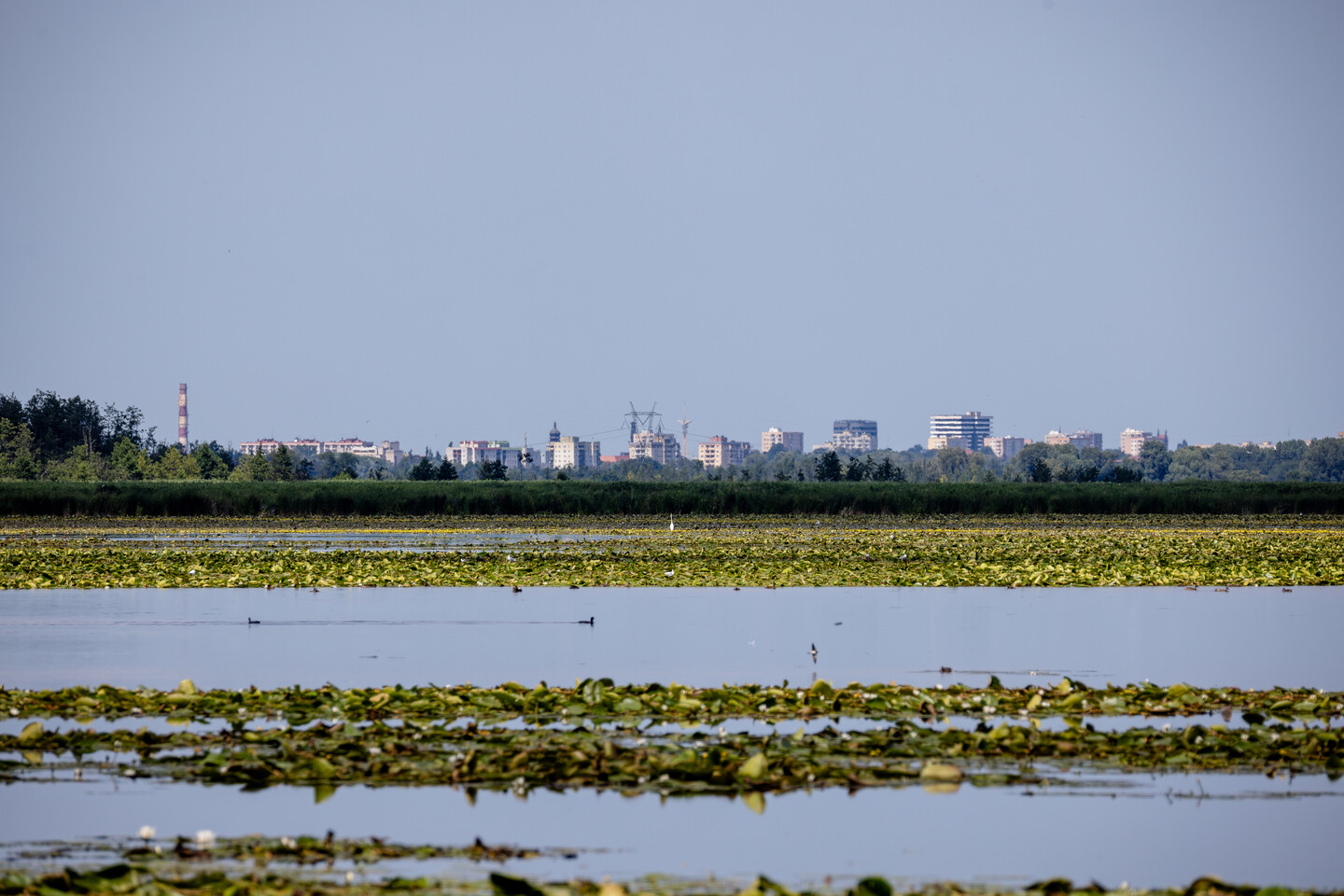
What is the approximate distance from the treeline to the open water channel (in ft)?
170

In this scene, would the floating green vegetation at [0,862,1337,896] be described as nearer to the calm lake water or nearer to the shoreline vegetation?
the shoreline vegetation

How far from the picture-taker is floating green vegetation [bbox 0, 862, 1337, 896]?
24.0 feet

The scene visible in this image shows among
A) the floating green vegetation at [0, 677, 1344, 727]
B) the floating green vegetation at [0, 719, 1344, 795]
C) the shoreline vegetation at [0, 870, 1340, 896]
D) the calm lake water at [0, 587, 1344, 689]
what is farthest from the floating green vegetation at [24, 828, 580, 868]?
the calm lake water at [0, 587, 1344, 689]

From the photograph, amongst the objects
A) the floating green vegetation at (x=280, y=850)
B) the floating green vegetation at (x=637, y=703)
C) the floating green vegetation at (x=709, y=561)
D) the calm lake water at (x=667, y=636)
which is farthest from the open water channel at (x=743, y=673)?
the floating green vegetation at (x=709, y=561)

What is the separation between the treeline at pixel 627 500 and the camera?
7838 cm

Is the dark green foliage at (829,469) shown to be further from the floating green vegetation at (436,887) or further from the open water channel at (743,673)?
the floating green vegetation at (436,887)

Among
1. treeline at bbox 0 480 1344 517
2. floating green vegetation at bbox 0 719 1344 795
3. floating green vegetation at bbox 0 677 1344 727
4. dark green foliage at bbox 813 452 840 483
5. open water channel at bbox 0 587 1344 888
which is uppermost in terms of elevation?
dark green foliage at bbox 813 452 840 483

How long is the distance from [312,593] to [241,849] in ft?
61.1

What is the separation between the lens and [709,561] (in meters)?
34.3

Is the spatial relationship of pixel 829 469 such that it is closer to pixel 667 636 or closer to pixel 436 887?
pixel 667 636

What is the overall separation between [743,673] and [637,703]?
10.7ft

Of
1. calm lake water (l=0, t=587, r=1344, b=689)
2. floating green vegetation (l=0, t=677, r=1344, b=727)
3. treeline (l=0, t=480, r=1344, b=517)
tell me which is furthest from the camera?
treeline (l=0, t=480, r=1344, b=517)

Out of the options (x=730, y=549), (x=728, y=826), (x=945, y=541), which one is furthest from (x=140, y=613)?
(x=945, y=541)

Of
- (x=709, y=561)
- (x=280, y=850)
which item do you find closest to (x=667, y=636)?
(x=280, y=850)
